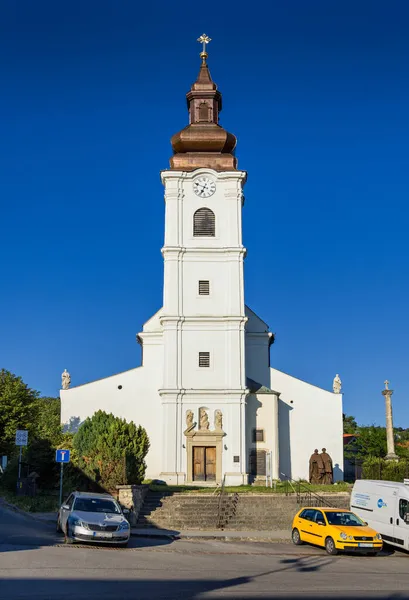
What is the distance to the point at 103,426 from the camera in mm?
34531

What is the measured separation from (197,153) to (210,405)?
1634 centimetres

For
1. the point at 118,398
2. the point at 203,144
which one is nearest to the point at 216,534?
the point at 118,398

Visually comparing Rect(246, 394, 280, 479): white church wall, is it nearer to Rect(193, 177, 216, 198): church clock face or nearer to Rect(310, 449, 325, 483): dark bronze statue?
Rect(310, 449, 325, 483): dark bronze statue

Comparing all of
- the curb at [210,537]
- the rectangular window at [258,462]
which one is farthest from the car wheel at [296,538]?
the rectangular window at [258,462]

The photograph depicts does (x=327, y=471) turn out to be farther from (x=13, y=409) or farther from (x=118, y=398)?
(x=13, y=409)

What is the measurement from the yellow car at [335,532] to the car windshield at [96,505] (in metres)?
6.28

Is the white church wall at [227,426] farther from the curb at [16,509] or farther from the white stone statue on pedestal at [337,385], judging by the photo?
the curb at [16,509]

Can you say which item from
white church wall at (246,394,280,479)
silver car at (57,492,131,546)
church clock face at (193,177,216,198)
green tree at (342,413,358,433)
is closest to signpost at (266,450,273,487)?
white church wall at (246,394,280,479)

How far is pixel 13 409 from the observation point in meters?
50.1

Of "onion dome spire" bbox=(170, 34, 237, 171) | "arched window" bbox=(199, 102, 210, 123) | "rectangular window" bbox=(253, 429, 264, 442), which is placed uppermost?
"arched window" bbox=(199, 102, 210, 123)

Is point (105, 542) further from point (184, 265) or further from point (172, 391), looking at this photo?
point (184, 265)

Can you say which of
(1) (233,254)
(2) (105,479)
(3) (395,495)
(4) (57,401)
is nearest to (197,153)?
(1) (233,254)

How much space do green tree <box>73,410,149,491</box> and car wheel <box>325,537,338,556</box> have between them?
10613 millimetres

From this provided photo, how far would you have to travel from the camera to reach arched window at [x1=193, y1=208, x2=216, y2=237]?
4631cm
